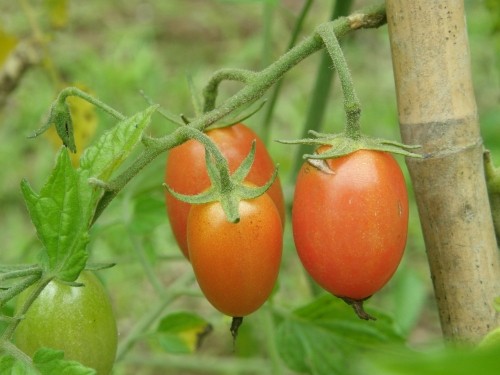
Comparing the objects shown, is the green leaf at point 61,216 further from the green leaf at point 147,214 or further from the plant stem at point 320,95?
the plant stem at point 320,95

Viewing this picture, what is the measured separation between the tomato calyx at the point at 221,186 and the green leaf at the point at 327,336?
0.40m

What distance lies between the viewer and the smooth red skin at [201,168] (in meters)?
0.92

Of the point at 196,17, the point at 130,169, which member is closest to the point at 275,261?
the point at 130,169

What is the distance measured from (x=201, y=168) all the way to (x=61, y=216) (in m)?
0.18

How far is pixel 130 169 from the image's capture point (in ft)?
→ 2.74

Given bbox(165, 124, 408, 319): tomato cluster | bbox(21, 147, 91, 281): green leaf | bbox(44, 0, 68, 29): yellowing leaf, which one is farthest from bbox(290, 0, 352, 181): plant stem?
bbox(44, 0, 68, 29): yellowing leaf

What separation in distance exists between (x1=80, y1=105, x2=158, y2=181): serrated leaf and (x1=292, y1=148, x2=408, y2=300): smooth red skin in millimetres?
171

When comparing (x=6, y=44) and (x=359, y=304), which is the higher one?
(x=6, y=44)

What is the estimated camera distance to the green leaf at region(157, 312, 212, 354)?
1231 millimetres

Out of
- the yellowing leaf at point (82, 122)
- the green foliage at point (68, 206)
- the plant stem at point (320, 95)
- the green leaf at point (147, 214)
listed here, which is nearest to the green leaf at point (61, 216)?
the green foliage at point (68, 206)

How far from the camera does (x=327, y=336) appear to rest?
123 centimetres

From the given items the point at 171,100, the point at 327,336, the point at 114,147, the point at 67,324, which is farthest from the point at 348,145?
the point at 171,100

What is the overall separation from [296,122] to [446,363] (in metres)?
2.29

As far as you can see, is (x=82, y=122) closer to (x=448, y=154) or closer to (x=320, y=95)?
(x=320, y=95)
